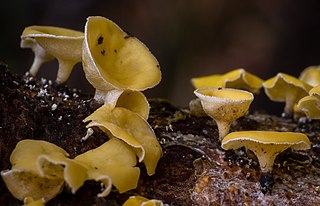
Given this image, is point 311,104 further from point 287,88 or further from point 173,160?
point 173,160

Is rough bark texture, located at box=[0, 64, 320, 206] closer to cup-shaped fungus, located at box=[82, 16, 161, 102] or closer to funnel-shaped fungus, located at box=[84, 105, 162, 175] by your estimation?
funnel-shaped fungus, located at box=[84, 105, 162, 175]

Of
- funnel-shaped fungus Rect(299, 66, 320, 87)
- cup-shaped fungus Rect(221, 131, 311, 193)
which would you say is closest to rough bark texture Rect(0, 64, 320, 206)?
cup-shaped fungus Rect(221, 131, 311, 193)

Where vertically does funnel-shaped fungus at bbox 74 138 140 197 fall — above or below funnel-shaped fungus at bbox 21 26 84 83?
below

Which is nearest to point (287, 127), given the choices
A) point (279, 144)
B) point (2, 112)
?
point (279, 144)

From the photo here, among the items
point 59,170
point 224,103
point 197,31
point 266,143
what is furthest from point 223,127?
point 197,31

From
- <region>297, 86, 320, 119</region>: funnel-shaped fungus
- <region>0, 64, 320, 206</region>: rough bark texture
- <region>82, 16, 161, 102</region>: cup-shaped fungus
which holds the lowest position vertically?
<region>0, 64, 320, 206</region>: rough bark texture

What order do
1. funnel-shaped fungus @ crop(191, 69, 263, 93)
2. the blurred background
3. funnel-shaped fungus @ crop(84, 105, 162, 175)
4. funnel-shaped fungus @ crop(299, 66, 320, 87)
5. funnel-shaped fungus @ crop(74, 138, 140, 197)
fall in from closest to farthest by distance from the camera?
1. funnel-shaped fungus @ crop(74, 138, 140, 197)
2. funnel-shaped fungus @ crop(84, 105, 162, 175)
3. funnel-shaped fungus @ crop(191, 69, 263, 93)
4. funnel-shaped fungus @ crop(299, 66, 320, 87)
5. the blurred background

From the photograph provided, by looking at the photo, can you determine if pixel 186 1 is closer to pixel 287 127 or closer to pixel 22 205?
pixel 287 127

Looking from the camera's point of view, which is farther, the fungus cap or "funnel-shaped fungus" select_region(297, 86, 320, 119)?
"funnel-shaped fungus" select_region(297, 86, 320, 119)
